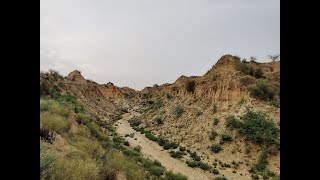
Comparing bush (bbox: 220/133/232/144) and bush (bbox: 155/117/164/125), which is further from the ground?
bush (bbox: 155/117/164/125)

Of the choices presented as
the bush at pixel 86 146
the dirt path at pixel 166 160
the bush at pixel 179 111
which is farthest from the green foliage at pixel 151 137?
the bush at pixel 86 146

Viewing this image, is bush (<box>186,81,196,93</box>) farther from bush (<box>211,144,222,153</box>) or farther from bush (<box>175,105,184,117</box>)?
bush (<box>211,144,222,153</box>)

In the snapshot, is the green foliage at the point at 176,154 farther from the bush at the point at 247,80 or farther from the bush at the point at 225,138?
the bush at the point at 247,80

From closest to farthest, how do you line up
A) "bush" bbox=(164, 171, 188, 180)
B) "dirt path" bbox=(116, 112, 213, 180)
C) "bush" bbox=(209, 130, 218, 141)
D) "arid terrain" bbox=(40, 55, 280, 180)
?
1. "arid terrain" bbox=(40, 55, 280, 180)
2. "bush" bbox=(164, 171, 188, 180)
3. "dirt path" bbox=(116, 112, 213, 180)
4. "bush" bbox=(209, 130, 218, 141)

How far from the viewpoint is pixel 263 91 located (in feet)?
83.4

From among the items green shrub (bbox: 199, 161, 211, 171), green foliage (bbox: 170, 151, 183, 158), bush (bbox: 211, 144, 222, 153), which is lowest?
green shrub (bbox: 199, 161, 211, 171)

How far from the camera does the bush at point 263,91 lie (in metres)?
25.1

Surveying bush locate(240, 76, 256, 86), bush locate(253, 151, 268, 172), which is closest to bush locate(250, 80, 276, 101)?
bush locate(240, 76, 256, 86)

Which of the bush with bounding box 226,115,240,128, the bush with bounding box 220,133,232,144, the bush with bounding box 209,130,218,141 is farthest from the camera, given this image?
the bush with bounding box 226,115,240,128

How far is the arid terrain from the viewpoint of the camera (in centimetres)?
1085
